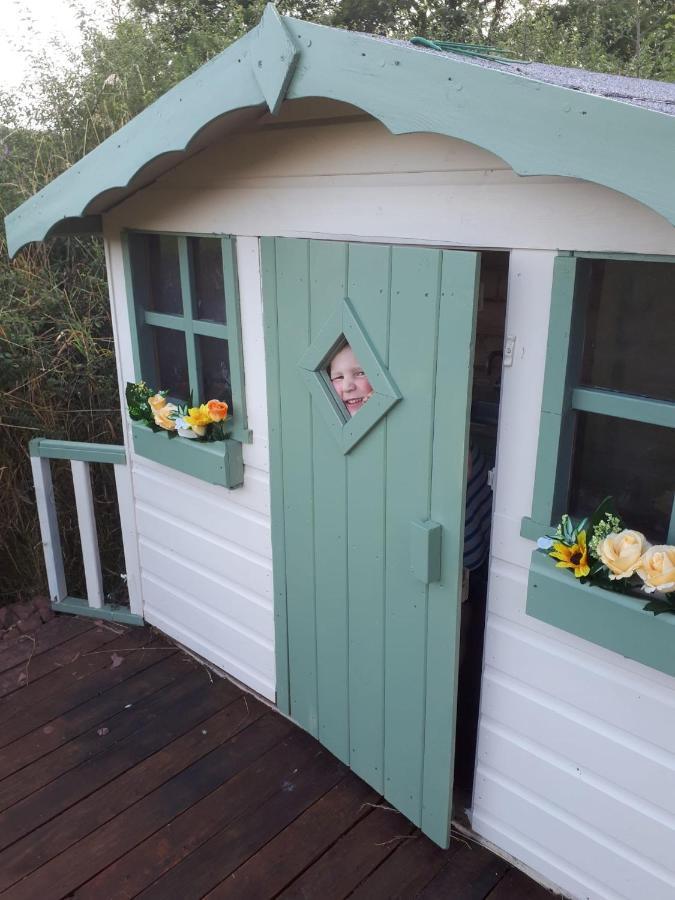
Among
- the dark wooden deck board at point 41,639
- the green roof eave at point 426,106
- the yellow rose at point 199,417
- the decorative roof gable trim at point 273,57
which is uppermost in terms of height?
the decorative roof gable trim at point 273,57

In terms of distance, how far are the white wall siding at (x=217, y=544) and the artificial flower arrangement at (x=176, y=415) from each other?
0.46 ft

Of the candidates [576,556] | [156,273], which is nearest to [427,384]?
[576,556]

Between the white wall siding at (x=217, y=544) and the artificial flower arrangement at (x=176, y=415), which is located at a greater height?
the artificial flower arrangement at (x=176, y=415)

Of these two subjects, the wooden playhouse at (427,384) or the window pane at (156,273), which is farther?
the window pane at (156,273)

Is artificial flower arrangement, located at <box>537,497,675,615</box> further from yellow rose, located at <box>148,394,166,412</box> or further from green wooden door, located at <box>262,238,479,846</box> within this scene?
yellow rose, located at <box>148,394,166,412</box>

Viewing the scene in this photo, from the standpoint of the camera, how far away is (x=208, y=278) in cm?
308

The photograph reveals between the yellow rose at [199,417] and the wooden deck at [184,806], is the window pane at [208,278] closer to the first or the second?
the yellow rose at [199,417]

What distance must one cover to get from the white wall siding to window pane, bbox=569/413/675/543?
1.33 meters

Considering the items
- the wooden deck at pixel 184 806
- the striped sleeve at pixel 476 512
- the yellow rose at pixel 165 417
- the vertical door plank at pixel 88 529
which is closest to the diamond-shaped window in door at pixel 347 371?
the striped sleeve at pixel 476 512

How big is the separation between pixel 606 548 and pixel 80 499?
298cm

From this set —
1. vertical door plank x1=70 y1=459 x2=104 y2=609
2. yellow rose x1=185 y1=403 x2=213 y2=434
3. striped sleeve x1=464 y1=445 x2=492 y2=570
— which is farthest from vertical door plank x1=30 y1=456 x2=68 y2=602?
striped sleeve x1=464 y1=445 x2=492 y2=570

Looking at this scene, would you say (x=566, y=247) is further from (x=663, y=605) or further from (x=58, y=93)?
(x=58, y=93)

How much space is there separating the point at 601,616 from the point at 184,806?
6.11ft

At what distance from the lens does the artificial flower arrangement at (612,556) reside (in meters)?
1.73
